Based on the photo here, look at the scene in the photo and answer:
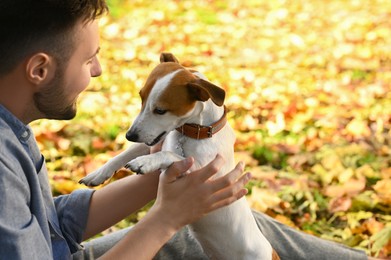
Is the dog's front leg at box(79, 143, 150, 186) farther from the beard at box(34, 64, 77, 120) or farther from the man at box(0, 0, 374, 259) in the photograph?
the beard at box(34, 64, 77, 120)

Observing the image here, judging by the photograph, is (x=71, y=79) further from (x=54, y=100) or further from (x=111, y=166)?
(x=111, y=166)

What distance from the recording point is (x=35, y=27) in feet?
5.53

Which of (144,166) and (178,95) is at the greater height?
(178,95)

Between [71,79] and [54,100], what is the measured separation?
0.07 metres

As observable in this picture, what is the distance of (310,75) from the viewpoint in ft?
18.5

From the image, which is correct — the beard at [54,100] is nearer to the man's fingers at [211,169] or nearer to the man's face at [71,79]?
the man's face at [71,79]

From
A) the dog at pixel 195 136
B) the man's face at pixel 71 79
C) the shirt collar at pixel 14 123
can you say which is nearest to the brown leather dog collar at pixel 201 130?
the dog at pixel 195 136

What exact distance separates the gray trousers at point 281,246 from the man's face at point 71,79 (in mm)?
854

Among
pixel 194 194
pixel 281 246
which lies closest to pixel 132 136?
pixel 194 194

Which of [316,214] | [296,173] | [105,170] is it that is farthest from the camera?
[296,173]

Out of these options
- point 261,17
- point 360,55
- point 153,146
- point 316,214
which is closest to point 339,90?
point 360,55

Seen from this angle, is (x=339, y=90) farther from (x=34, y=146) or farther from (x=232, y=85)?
(x=34, y=146)

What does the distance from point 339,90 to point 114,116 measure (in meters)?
1.62

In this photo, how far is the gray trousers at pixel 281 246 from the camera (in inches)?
103
